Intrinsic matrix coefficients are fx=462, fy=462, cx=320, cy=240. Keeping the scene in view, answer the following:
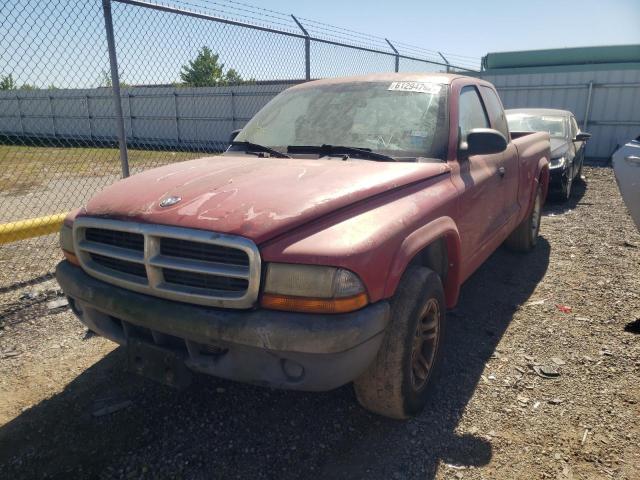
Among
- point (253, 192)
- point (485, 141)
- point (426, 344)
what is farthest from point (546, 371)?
point (253, 192)

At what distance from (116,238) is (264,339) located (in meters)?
1.03

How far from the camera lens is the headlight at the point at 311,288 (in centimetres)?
195

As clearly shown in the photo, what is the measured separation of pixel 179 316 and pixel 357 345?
814 millimetres

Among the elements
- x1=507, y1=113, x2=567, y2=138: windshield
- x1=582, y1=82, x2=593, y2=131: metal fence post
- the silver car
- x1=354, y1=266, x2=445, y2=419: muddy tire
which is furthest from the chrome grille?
x1=582, y1=82, x2=593, y2=131: metal fence post

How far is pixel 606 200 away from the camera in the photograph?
844cm

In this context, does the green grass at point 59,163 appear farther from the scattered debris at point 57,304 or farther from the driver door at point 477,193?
the driver door at point 477,193

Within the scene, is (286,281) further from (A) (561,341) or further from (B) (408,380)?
(A) (561,341)

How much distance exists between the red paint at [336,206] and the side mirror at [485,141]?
0.38 ft

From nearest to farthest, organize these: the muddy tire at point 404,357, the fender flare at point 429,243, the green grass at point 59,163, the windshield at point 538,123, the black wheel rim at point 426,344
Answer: the fender flare at point 429,243 < the muddy tire at point 404,357 < the black wheel rim at point 426,344 < the windshield at point 538,123 < the green grass at point 59,163

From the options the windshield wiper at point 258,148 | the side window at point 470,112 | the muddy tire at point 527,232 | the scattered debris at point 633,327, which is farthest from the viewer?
the muddy tire at point 527,232

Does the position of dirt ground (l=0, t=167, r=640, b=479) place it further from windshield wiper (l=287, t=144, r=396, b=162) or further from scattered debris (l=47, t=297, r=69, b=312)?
windshield wiper (l=287, t=144, r=396, b=162)

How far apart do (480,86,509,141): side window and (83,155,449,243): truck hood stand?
1.45 metres

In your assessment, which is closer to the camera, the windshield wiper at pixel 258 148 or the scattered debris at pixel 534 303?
the windshield wiper at pixel 258 148

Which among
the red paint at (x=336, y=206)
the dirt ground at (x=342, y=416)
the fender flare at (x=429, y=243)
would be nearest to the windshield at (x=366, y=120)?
the red paint at (x=336, y=206)
